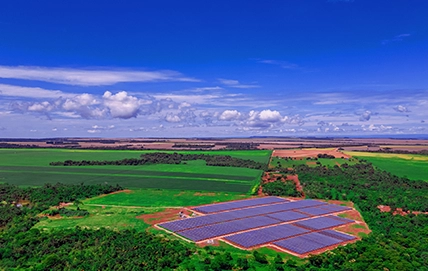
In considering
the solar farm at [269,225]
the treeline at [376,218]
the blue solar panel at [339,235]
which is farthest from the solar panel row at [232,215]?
the treeline at [376,218]

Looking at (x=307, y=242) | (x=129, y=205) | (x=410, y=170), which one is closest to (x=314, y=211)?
(x=307, y=242)

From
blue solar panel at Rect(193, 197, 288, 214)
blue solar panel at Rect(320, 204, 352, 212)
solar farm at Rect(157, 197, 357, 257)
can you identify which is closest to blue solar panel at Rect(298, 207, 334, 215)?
solar farm at Rect(157, 197, 357, 257)

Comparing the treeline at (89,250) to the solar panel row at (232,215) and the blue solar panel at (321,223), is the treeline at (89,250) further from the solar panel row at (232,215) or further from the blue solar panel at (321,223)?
the blue solar panel at (321,223)

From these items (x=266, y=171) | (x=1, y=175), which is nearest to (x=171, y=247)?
(x=266, y=171)

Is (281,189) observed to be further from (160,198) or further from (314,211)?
(160,198)

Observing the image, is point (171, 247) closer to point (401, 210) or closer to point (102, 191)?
point (102, 191)

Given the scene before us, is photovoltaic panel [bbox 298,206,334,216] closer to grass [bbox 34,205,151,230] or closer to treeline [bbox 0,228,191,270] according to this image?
treeline [bbox 0,228,191,270]
